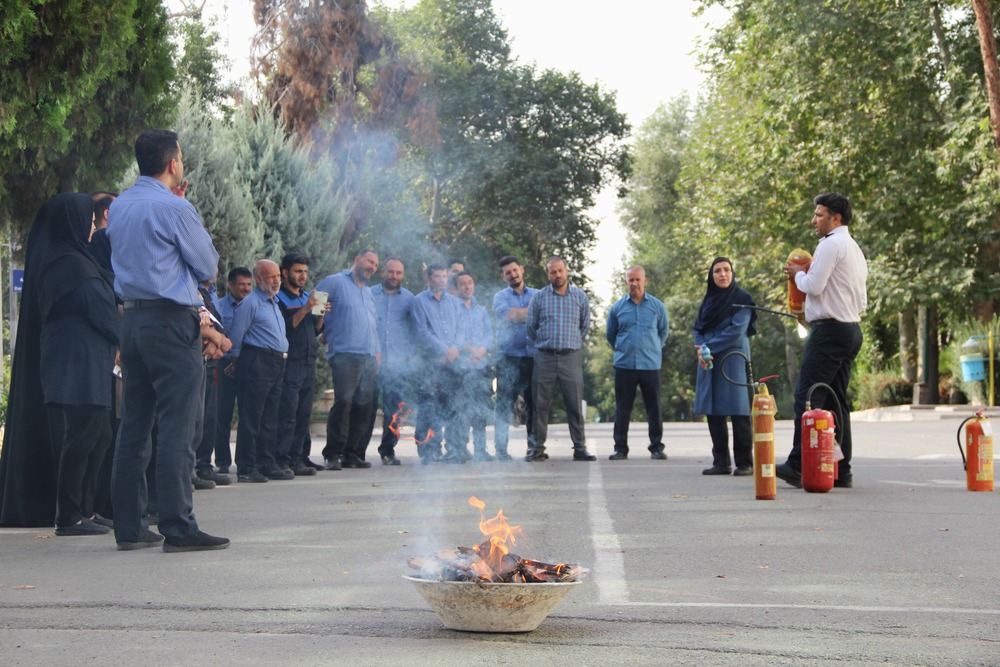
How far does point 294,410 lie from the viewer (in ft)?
46.5

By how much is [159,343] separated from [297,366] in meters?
6.67

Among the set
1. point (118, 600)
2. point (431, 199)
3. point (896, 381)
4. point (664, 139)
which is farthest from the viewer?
point (664, 139)

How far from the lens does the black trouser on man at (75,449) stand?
8594 millimetres

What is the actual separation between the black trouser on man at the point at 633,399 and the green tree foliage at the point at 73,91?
20.6ft

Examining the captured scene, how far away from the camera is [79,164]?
1319cm

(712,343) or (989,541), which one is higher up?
(712,343)

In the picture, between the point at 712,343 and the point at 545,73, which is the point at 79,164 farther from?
the point at 545,73

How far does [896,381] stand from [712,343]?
1061 inches

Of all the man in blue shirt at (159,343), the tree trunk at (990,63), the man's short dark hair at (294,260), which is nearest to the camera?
the man in blue shirt at (159,343)

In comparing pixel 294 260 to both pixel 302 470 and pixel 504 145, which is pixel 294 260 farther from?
pixel 504 145

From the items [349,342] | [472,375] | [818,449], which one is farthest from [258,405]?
[818,449]

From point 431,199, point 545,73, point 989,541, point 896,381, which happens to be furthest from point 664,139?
point 989,541

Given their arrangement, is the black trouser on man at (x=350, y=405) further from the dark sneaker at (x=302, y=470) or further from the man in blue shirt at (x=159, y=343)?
the man in blue shirt at (x=159, y=343)

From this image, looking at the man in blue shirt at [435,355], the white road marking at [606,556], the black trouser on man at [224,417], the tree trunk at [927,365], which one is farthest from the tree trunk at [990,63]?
the white road marking at [606,556]
